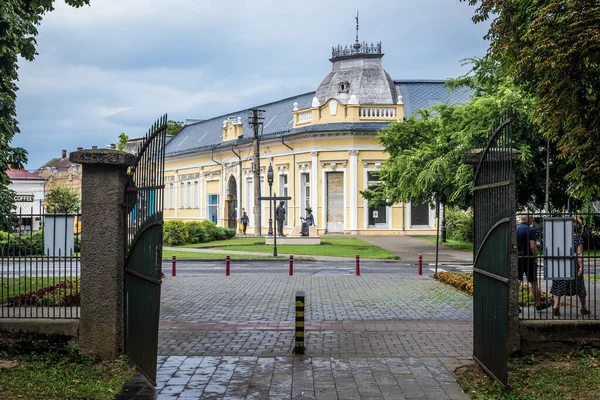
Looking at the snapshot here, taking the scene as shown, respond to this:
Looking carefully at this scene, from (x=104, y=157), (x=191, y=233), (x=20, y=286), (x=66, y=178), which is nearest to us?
(x=104, y=157)

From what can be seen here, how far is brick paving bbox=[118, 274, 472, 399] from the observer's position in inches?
332

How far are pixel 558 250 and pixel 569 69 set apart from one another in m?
3.43

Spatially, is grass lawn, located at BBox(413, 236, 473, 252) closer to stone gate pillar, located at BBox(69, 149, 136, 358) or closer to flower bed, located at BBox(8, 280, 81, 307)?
flower bed, located at BBox(8, 280, 81, 307)

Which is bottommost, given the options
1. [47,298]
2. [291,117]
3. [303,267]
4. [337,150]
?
[303,267]

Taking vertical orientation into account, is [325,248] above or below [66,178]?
below

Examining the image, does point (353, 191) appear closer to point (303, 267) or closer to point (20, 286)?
point (303, 267)

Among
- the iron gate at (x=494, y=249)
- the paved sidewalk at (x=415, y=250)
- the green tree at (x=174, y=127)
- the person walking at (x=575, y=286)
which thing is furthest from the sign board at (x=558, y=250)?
the green tree at (x=174, y=127)

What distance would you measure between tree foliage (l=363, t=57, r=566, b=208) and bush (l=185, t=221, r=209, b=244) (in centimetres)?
1196

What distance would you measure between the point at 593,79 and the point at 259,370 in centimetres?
786

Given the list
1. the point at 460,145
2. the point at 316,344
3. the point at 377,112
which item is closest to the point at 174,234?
the point at 377,112

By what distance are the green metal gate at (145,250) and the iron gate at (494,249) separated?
3.80 meters

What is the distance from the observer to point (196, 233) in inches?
1758

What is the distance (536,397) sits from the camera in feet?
26.2

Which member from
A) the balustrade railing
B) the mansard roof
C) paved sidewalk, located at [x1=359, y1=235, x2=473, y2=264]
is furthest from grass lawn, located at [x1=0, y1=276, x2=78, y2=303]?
the balustrade railing
